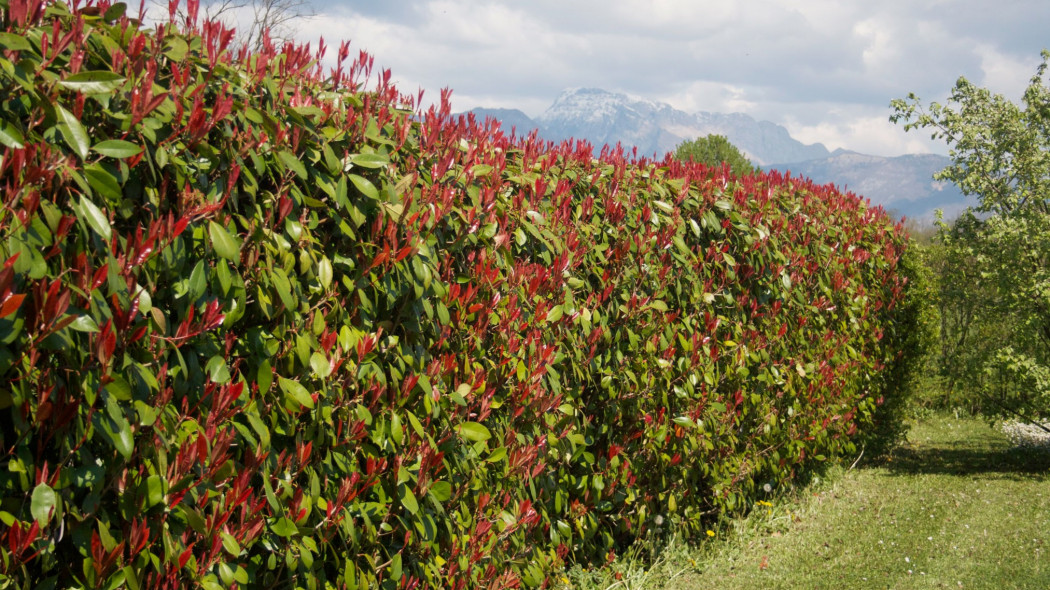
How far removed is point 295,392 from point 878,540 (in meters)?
5.12

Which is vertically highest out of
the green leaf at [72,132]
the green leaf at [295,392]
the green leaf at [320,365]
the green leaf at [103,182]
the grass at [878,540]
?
the green leaf at [72,132]

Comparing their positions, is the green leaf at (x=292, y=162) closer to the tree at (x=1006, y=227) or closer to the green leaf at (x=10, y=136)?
the green leaf at (x=10, y=136)

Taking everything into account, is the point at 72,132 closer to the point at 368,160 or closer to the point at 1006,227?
the point at 368,160

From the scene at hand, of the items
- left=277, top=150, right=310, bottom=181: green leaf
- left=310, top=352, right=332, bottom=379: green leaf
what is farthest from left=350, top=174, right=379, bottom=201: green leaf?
left=310, top=352, right=332, bottom=379: green leaf


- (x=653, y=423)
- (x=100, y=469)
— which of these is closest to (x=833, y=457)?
(x=653, y=423)

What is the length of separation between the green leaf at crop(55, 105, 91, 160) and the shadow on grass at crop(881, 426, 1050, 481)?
840 centimetres

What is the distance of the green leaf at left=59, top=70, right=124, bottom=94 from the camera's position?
1.70m

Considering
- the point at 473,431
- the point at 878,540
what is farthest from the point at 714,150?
the point at 473,431

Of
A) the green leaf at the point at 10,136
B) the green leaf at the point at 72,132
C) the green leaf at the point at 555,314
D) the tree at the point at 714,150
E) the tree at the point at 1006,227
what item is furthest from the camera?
the tree at the point at 714,150

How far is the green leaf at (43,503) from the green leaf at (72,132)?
0.72m

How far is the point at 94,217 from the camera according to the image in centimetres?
166

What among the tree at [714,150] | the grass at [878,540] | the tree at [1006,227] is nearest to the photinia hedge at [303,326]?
the grass at [878,540]

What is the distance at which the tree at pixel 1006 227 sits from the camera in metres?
8.02

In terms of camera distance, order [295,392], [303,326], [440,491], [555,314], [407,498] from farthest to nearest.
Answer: [555,314] < [440,491] < [407,498] < [303,326] < [295,392]
